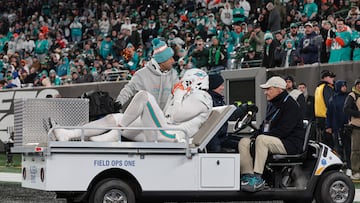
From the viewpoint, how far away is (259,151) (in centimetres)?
1058

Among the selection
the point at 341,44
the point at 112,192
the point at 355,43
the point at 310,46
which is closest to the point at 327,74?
the point at 355,43

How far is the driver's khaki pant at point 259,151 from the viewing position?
34.6ft

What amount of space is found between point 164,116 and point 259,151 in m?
1.12

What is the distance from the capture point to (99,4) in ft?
128

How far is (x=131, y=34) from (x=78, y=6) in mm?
10736

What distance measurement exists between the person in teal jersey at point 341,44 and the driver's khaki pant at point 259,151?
28.6 ft

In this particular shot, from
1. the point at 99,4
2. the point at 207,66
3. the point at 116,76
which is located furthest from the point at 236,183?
the point at 99,4

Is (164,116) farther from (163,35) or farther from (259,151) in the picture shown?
(163,35)

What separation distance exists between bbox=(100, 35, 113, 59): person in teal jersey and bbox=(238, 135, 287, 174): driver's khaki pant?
20.8m

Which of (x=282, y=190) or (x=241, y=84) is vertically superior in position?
(x=241, y=84)

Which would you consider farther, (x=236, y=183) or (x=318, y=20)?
(x=318, y=20)

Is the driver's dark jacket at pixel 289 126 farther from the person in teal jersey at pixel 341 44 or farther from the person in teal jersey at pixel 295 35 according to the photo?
the person in teal jersey at pixel 295 35

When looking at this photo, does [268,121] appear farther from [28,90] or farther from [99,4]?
[99,4]

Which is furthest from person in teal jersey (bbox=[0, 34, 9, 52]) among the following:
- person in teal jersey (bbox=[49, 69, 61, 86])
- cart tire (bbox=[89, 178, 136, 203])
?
cart tire (bbox=[89, 178, 136, 203])
